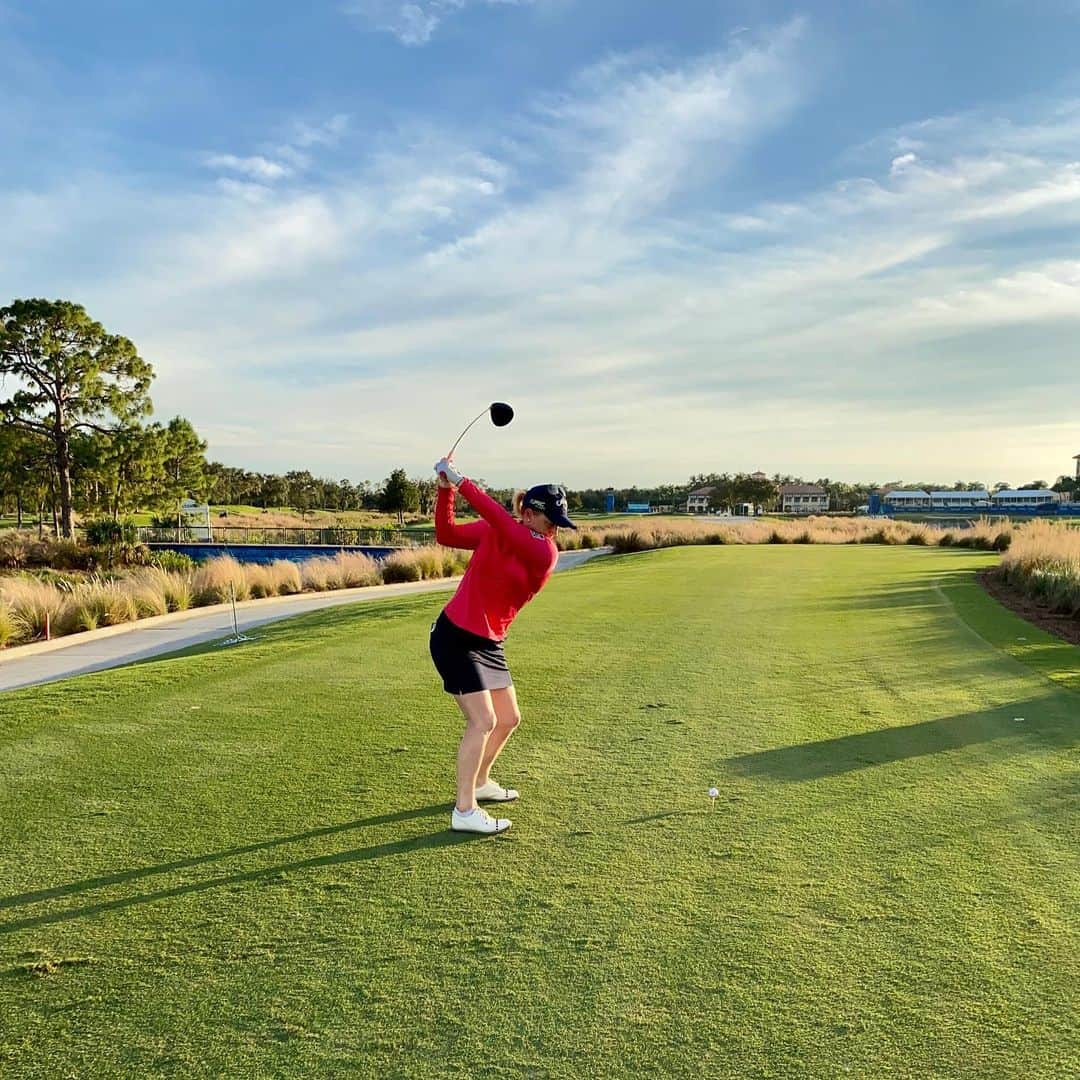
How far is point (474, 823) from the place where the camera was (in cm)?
433

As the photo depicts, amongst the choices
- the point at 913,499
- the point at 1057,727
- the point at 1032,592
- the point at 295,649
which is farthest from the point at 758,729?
the point at 913,499

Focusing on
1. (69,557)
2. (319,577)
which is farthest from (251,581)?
(69,557)

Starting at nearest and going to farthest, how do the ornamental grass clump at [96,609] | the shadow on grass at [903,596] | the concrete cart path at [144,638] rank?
1. the concrete cart path at [144,638]
2. the shadow on grass at [903,596]
3. the ornamental grass clump at [96,609]

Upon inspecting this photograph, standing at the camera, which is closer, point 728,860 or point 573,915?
point 573,915

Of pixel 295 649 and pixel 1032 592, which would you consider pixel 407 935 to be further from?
pixel 1032 592

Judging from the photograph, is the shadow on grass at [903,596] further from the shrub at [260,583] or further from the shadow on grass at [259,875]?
the shrub at [260,583]

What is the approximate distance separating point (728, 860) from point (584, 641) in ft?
20.8

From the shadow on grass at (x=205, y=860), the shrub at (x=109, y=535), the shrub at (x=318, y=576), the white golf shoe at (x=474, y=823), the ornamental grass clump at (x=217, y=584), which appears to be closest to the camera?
the shadow on grass at (x=205, y=860)

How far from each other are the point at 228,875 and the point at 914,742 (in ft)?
15.2

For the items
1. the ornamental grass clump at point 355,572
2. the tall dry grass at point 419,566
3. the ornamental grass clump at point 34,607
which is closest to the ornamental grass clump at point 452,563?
the tall dry grass at point 419,566

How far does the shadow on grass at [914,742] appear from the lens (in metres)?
5.41

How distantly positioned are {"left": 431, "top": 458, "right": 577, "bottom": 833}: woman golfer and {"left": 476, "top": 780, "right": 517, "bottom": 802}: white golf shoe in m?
0.40

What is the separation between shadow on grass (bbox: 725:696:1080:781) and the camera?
5.41 meters

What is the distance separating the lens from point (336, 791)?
16.4ft
